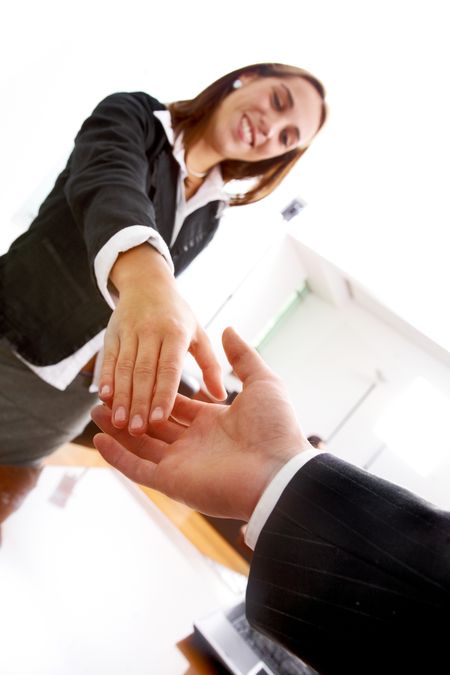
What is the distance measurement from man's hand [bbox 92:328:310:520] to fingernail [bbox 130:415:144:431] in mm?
36

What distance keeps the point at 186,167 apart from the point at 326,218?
2.61m

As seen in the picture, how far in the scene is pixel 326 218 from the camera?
3.45 metres

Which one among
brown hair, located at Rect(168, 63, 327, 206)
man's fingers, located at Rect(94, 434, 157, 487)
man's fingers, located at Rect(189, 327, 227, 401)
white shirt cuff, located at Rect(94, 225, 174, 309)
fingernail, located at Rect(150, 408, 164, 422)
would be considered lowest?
man's fingers, located at Rect(94, 434, 157, 487)

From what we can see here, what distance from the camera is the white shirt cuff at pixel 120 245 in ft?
1.84

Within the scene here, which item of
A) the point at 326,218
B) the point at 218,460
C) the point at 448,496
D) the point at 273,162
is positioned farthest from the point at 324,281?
the point at 218,460

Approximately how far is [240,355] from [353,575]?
0.35m

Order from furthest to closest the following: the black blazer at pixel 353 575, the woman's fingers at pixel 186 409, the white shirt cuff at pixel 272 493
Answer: the woman's fingers at pixel 186 409 → the white shirt cuff at pixel 272 493 → the black blazer at pixel 353 575

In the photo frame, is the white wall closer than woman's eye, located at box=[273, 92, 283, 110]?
No

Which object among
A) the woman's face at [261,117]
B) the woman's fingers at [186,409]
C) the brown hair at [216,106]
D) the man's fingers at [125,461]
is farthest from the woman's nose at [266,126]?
the man's fingers at [125,461]

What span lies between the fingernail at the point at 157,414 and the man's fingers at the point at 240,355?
194 millimetres

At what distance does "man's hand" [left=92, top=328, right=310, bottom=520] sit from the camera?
19.1 inches

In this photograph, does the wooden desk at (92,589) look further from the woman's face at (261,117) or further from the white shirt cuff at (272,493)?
the woman's face at (261,117)

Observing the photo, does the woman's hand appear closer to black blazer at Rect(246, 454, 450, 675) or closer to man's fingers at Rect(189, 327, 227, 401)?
man's fingers at Rect(189, 327, 227, 401)

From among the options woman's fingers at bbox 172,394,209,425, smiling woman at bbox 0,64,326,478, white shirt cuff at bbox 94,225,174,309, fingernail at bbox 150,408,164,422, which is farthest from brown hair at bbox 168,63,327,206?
Answer: fingernail at bbox 150,408,164,422
